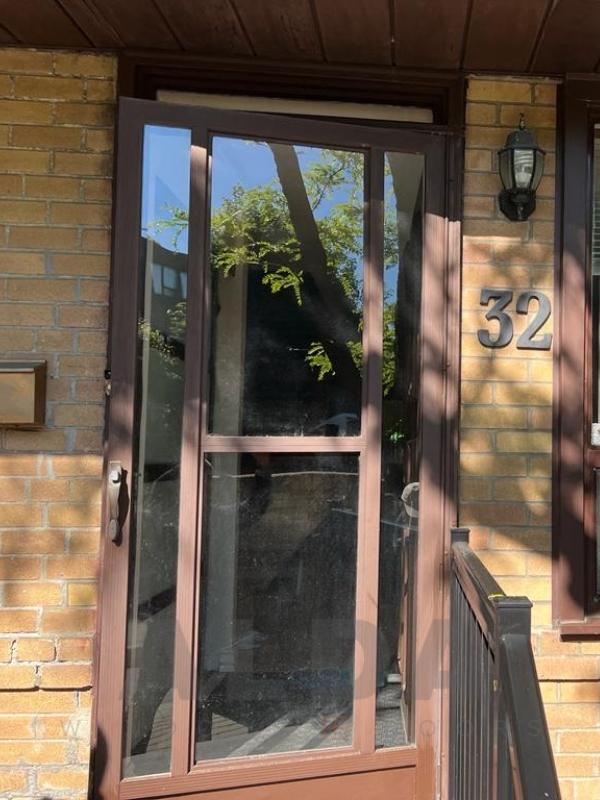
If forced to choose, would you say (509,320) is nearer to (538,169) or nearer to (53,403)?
(538,169)

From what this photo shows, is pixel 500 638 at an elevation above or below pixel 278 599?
above

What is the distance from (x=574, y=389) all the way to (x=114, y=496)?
5.34ft

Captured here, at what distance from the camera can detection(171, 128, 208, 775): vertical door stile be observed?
2.09 m

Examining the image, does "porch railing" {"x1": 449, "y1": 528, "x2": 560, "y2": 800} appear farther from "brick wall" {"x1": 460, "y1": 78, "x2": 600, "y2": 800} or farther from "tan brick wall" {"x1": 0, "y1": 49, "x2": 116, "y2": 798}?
"tan brick wall" {"x1": 0, "y1": 49, "x2": 116, "y2": 798}

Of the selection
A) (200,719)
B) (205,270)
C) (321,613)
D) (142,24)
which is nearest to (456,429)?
(321,613)

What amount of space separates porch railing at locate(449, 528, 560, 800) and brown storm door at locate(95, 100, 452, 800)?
276mm

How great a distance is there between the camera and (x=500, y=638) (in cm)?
134

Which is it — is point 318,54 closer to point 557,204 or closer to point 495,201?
point 495,201

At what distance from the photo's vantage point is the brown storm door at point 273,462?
6.91 ft

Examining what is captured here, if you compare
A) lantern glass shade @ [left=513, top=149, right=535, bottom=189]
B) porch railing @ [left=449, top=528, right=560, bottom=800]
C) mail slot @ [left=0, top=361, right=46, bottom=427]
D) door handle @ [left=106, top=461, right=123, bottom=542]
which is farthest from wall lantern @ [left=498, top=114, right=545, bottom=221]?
mail slot @ [left=0, top=361, right=46, bottom=427]

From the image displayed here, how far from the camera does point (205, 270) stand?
2.17m

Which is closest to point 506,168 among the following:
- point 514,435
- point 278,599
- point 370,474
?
point 514,435

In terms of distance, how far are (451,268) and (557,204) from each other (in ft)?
1.49

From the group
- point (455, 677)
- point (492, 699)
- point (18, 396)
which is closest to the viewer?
point (492, 699)
